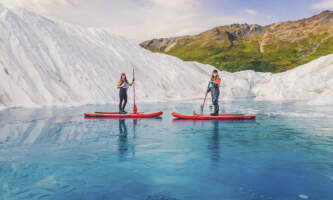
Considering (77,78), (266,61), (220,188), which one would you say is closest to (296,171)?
(220,188)

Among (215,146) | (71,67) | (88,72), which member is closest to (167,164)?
(215,146)

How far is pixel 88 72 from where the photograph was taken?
43344mm

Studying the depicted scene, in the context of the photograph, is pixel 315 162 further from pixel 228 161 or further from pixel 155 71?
pixel 155 71

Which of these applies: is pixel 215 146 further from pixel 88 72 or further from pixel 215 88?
pixel 88 72

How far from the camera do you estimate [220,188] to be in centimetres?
635

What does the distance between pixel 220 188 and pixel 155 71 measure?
49967 millimetres

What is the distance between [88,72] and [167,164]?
1467 inches

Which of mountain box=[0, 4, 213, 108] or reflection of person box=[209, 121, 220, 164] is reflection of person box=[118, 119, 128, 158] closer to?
reflection of person box=[209, 121, 220, 164]

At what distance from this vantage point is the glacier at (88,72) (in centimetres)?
3431

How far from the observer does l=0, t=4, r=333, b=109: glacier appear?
34312 mm

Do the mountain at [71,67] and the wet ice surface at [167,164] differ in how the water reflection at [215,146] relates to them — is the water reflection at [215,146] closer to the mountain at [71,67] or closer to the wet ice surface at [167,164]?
the wet ice surface at [167,164]

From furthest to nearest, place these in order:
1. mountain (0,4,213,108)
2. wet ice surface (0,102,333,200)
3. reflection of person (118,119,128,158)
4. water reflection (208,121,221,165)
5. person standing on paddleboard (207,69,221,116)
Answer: mountain (0,4,213,108) < person standing on paddleboard (207,69,221,116) < reflection of person (118,119,128,158) < water reflection (208,121,221,165) < wet ice surface (0,102,333,200)

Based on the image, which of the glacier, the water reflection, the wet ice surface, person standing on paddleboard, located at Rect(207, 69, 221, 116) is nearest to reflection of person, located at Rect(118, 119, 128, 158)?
the wet ice surface

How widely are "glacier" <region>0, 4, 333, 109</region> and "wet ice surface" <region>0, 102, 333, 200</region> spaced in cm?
2139
